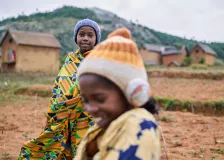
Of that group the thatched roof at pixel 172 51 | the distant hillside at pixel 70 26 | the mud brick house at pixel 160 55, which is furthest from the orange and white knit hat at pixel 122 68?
the distant hillside at pixel 70 26

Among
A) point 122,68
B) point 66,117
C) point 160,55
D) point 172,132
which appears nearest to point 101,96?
point 122,68

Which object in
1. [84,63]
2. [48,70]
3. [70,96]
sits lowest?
[48,70]

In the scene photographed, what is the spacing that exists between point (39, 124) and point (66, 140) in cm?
460

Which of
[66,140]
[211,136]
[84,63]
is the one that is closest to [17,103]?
[211,136]

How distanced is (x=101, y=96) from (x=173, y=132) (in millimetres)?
5748

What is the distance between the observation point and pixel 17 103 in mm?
10750

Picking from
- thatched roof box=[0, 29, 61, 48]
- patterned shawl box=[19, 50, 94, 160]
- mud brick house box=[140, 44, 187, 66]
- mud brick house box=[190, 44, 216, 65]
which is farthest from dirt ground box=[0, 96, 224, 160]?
mud brick house box=[140, 44, 187, 66]

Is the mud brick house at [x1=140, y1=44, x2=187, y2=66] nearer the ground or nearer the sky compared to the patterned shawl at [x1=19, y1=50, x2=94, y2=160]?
nearer the ground

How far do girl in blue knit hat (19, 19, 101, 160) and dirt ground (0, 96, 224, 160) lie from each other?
1.38 metres

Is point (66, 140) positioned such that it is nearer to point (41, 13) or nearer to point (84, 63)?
point (84, 63)

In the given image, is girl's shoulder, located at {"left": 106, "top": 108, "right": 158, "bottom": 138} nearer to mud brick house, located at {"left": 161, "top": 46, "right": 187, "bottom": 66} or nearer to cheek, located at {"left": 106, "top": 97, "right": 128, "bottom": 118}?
cheek, located at {"left": 106, "top": 97, "right": 128, "bottom": 118}

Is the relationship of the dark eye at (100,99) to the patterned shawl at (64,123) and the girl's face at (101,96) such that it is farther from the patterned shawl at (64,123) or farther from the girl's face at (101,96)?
the patterned shawl at (64,123)

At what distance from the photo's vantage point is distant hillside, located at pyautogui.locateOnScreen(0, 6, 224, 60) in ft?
212

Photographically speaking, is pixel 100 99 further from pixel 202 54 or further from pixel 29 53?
pixel 202 54
